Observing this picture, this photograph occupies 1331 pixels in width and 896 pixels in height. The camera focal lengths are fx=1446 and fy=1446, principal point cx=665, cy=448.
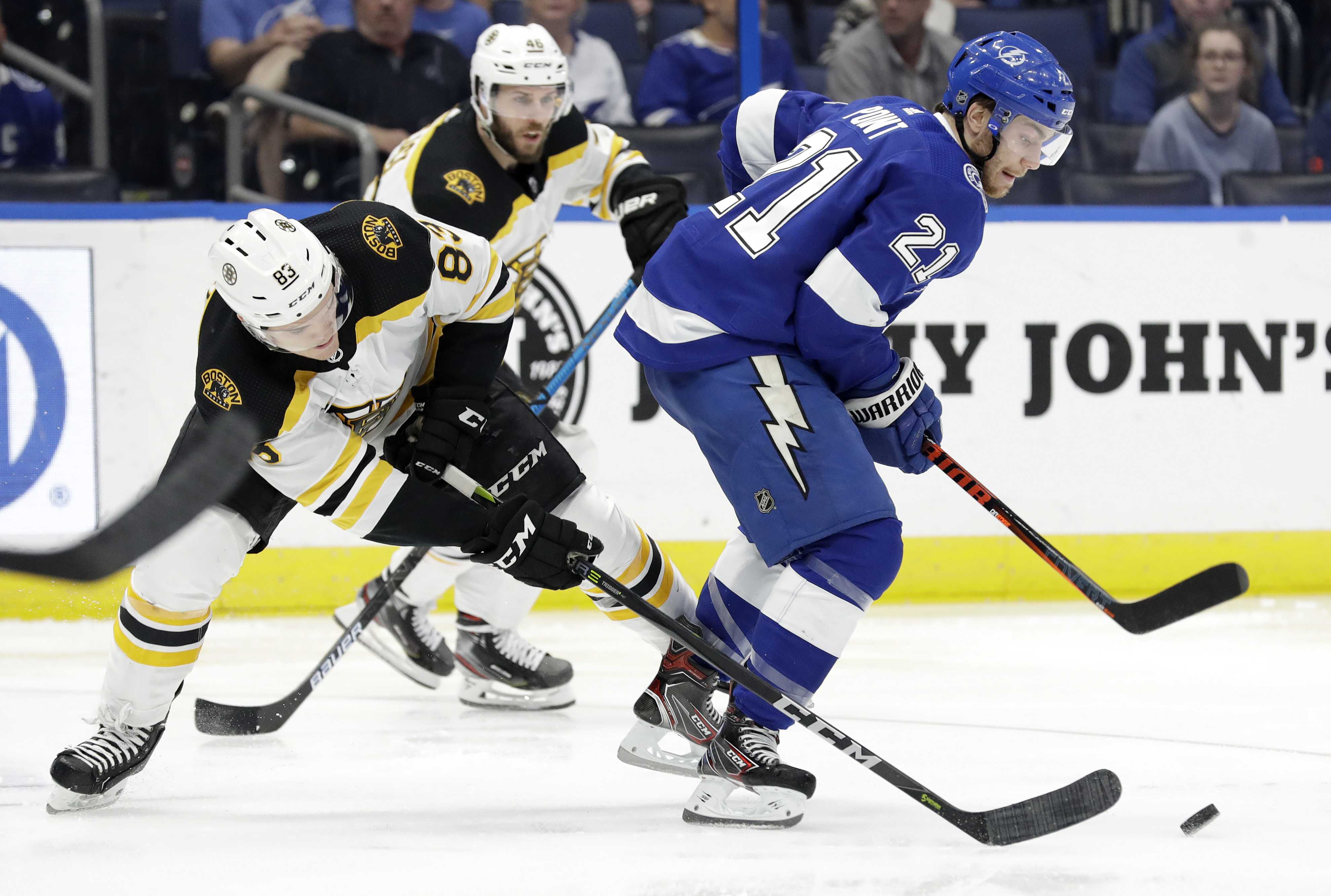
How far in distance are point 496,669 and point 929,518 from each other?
157cm

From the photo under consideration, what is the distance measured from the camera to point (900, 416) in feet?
7.79

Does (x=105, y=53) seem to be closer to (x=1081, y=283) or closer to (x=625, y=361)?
(x=625, y=361)

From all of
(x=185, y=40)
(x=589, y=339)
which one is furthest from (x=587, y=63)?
(x=589, y=339)

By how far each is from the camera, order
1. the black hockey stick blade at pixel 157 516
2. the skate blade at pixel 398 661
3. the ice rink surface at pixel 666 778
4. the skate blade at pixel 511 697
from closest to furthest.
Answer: the black hockey stick blade at pixel 157 516 < the ice rink surface at pixel 666 778 < the skate blade at pixel 511 697 < the skate blade at pixel 398 661

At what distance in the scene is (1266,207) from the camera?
13.9ft

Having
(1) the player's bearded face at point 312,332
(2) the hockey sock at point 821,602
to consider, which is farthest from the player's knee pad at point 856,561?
(1) the player's bearded face at point 312,332

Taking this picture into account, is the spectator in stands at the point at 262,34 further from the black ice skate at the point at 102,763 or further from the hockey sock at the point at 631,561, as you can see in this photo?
the black ice skate at the point at 102,763

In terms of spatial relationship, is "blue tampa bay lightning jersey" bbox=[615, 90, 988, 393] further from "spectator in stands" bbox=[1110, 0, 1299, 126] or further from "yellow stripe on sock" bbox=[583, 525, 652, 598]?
"spectator in stands" bbox=[1110, 0, 1299, 126]

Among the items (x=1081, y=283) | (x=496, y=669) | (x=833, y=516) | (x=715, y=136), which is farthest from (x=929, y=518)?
(x=833, y=516)

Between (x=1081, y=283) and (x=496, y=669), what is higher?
(x=1081, y=283)

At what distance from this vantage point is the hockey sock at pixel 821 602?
2.15m

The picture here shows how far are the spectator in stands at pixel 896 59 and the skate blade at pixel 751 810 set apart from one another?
2614 millimetres

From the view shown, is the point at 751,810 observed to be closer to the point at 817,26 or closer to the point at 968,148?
the point at 968,148

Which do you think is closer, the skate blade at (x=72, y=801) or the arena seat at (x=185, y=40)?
the skate blade at (x=72, y=801)
